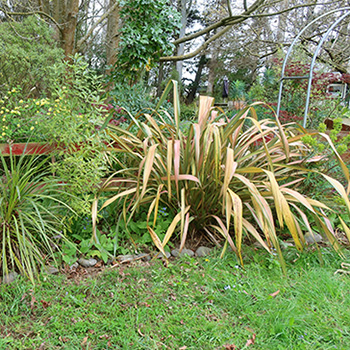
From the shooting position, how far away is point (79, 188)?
2.18m

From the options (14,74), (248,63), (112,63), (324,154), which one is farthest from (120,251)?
(248,63)

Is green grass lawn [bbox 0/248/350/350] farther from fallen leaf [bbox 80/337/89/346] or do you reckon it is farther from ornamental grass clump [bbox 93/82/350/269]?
ornamental grass clump [bbox 93/82/350/269]

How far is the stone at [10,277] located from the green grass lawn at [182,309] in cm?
7

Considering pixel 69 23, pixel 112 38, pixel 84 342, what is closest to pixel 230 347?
pixel 84 342

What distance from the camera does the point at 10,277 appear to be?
188cm

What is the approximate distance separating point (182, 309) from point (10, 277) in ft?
3.37

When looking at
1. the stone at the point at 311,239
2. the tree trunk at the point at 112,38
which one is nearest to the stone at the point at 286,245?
the stone at the point at 311,239

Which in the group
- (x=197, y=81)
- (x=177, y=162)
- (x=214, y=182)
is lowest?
(x=214, y=182)

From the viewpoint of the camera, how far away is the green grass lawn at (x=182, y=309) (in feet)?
4.89

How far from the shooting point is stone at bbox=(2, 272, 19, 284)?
185cm

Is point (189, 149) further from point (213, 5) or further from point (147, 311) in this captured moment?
point (213, 5)

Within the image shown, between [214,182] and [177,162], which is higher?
[177,162]

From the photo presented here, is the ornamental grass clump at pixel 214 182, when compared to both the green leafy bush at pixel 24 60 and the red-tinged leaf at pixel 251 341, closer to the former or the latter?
the red-tinged leaf at pixel 251 341

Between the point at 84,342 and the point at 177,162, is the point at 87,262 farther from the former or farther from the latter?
the point at 177,162
